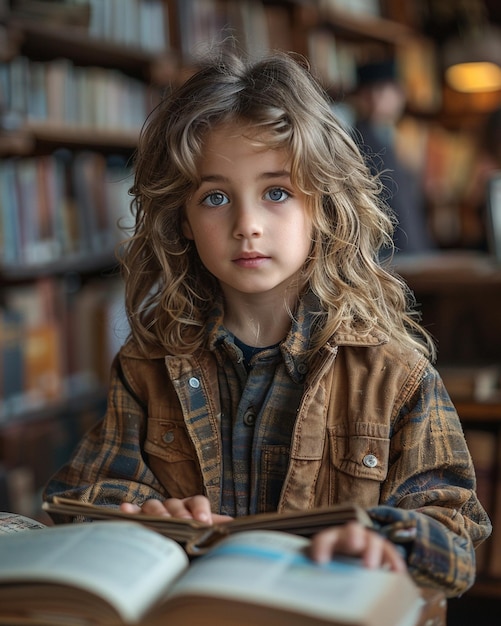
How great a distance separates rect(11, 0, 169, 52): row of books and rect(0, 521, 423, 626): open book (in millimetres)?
2384

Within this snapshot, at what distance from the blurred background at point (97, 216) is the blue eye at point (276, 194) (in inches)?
41.5

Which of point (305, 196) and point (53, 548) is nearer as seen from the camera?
point (53, 548)

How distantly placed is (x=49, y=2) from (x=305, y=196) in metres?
2.00

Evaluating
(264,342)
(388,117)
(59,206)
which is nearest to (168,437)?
(264,342)

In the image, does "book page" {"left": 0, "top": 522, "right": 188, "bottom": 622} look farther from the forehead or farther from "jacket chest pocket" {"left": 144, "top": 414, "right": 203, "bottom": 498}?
the forehead

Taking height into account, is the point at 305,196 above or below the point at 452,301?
above

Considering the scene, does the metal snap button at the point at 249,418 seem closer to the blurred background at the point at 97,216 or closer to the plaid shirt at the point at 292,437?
the plaid shirt at the point at 292,437

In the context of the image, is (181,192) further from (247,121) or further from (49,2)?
(49,2)

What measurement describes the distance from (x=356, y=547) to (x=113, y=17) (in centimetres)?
277

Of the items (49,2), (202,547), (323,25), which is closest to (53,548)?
(202,547)

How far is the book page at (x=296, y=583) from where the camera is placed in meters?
0.71

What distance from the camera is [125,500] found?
124 cm

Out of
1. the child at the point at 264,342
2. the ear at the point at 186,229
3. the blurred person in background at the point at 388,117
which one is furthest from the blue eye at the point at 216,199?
the blurred person in background at the point at 388,117

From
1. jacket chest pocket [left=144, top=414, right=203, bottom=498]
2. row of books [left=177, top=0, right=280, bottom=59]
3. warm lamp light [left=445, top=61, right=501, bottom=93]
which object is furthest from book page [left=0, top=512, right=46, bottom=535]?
warm lamp light [left=445, top=61, right=501, bottom=93]
